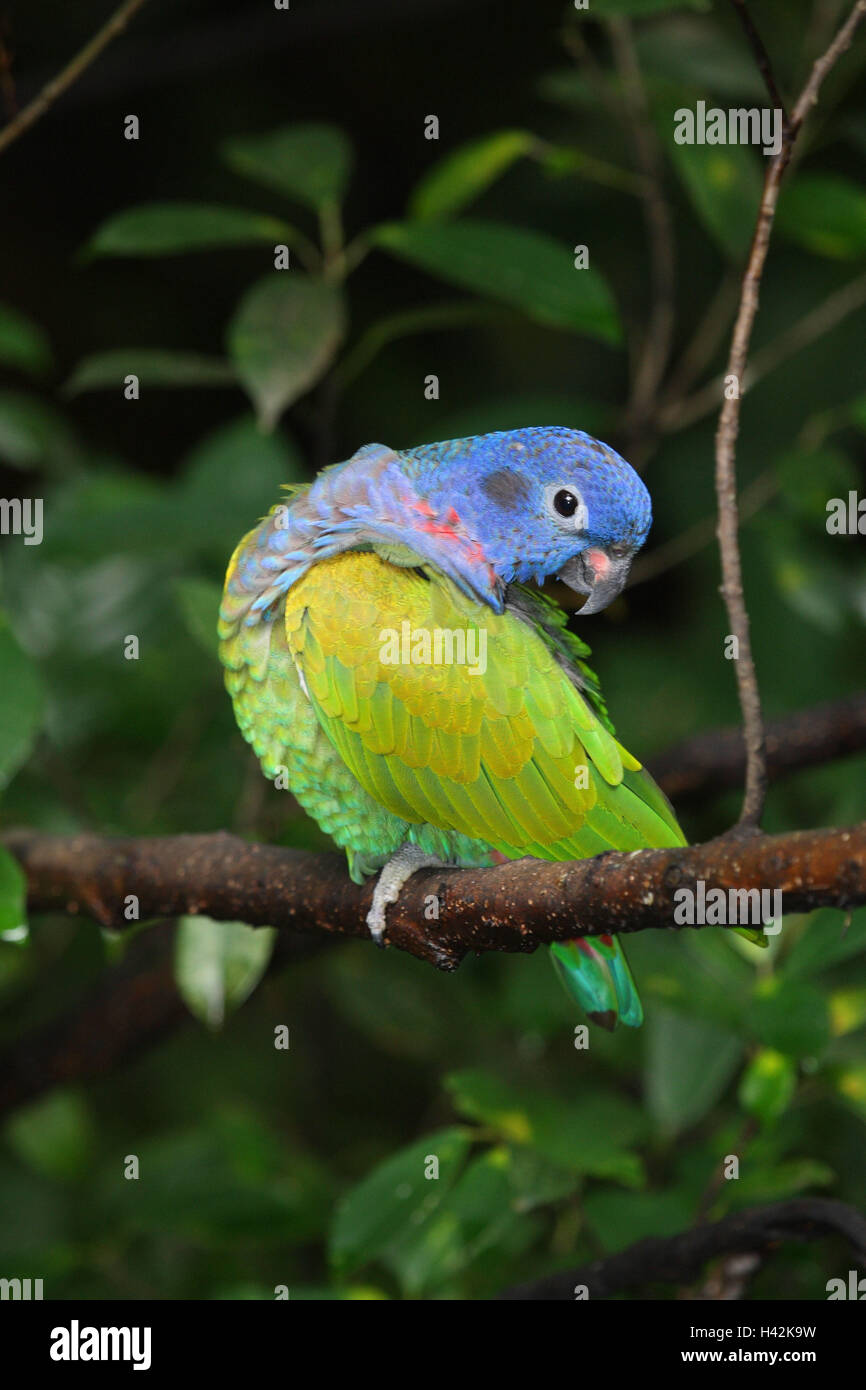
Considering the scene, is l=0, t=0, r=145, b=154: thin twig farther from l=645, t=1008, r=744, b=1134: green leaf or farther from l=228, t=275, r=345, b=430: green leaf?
l=645, t=1008, r=744, b=1134: green leaf

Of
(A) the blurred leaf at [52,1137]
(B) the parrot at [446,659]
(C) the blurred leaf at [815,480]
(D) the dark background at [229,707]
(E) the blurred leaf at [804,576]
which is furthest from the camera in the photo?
(A) the blurred leaf at [52,1137]

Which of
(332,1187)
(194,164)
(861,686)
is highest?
(194,164)

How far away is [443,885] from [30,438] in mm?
1765

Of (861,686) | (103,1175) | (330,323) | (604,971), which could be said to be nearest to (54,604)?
(330,323)

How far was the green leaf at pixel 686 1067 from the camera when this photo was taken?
2090mm

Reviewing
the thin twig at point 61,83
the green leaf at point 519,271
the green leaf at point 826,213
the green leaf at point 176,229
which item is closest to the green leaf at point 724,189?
the green leaf at point 826,213

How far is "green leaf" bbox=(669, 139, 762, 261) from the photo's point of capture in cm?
225

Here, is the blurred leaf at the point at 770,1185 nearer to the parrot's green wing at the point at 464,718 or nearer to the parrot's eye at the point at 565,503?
the parrot's green wing at the point at 464,718

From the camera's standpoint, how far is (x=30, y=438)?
276 cm

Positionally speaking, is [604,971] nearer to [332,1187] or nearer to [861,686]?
[332,1187]

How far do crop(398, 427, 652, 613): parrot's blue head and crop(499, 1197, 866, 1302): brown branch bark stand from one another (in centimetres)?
75

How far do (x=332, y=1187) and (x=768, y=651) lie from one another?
169 centimetres

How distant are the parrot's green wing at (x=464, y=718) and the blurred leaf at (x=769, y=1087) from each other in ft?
1.76

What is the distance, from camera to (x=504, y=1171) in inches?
72.7
